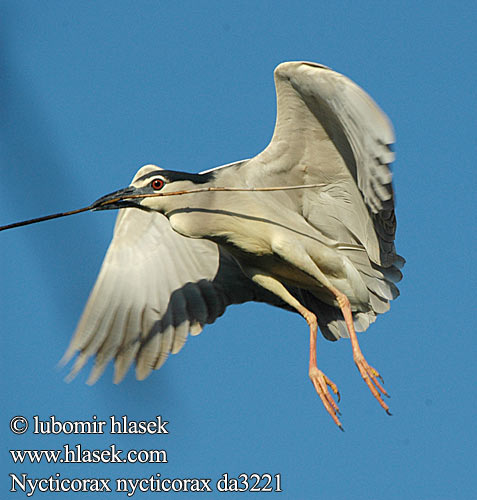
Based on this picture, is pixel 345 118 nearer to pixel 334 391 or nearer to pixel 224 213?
pixel 224 213

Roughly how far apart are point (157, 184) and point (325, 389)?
8.11 ft

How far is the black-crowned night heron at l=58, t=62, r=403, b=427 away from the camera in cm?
905

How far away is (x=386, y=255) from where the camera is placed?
1012 cm

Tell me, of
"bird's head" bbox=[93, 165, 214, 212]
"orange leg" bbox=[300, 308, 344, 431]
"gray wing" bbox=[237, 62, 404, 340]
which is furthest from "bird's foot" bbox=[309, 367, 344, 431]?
"bird's head" bbox=[93, 165, 214, 212]

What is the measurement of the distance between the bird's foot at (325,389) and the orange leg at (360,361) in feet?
1.03

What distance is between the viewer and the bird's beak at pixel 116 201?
9273 mm

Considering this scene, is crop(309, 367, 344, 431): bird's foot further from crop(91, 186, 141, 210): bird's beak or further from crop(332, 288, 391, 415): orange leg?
crop(91, 186, 141, 210): bird's beak

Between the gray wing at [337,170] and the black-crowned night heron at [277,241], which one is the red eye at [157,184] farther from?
the gray wing at [337,170]

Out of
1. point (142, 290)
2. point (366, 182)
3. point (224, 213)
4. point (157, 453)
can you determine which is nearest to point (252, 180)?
point (224, 213)

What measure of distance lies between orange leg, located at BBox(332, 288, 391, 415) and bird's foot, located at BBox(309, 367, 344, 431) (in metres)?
0.31

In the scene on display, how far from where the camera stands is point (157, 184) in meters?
9.42

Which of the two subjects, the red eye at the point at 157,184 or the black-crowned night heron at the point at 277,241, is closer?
the black-crowned night heron at the point at 277,241

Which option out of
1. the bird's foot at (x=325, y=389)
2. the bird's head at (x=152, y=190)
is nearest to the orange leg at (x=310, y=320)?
the bird's foot at (x=325, y=389)

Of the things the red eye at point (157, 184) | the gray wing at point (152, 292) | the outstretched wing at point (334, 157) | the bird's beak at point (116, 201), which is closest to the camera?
the outstretched wing at point (334, 157)
